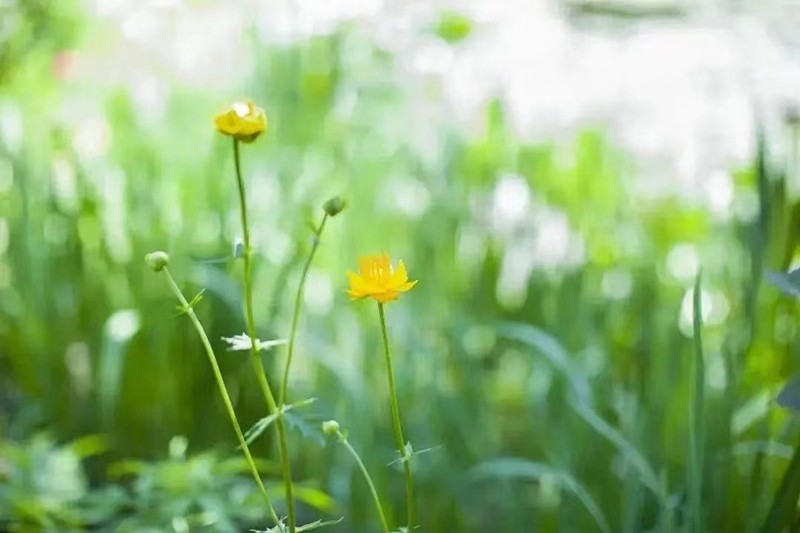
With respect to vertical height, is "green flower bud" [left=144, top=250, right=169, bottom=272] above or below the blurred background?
above

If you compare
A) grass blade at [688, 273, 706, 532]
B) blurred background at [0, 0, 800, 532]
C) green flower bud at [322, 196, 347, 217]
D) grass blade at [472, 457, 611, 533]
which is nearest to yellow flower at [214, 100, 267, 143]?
green flower bud at [322, 196, 347, 217]

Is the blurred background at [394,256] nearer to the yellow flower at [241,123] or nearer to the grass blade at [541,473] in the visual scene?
the grass blade at [541,473]

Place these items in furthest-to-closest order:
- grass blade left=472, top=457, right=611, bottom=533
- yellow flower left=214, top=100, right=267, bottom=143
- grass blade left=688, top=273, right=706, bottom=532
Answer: grass blade left=472, top=457, right=611, bottom=533 < grass blade left=688, top=273, right=706, bottom=532 < yellow flower left=214, top=100, right=267, bottom=143

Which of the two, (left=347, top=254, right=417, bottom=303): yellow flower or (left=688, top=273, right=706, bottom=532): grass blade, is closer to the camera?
(left=347, top=254, right=417, bottom=303): yellow flower

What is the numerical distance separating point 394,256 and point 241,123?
2.58ft

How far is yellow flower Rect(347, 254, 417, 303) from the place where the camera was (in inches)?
30.2

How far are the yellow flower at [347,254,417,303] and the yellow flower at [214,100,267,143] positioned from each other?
0.35 ft

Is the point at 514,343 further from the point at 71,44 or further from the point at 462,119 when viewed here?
the point at 71,44

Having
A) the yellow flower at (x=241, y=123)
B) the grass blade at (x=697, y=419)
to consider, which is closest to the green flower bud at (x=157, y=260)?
the yellow flower at (x=241, y=123)

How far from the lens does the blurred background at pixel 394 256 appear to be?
3.89ft

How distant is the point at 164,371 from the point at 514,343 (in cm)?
42

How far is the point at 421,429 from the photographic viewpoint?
1.28 m

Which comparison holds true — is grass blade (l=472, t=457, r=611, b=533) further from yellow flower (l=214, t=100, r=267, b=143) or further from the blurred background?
yellow flower (l=214, t=100, r=267, b=143)

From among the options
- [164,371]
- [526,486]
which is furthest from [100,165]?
[526,486]
